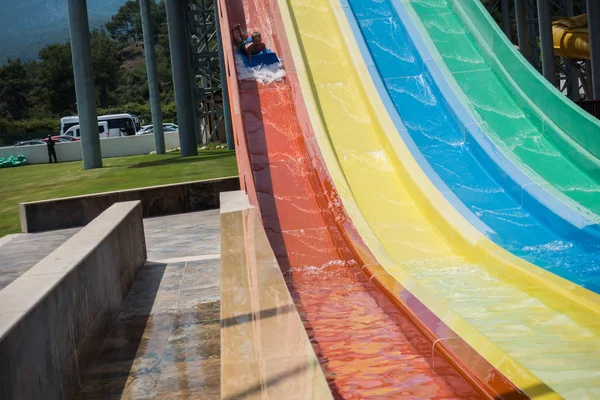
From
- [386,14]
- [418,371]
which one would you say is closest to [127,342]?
[418,371]

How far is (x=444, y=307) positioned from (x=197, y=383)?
1.83m

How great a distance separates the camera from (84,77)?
1980 cm

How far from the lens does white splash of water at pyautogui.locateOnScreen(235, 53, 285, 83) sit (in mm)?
10102

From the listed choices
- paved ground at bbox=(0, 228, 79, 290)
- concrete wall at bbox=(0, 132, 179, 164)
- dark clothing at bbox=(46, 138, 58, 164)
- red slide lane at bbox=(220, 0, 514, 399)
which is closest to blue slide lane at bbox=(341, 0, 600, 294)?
red slide lane at bbox=(220, 0, 514, 399)

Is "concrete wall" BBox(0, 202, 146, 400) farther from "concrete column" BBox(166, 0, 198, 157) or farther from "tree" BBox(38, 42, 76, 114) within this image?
"tree" BBox(38, 42, 76, 114)

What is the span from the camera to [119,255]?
6.66m

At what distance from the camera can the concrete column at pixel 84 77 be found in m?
19.3

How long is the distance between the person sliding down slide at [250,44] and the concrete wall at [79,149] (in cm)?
2237

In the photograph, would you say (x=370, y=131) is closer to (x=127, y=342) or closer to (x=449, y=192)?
(x=449, y=192)

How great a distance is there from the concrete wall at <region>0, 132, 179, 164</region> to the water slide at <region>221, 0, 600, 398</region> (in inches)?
875

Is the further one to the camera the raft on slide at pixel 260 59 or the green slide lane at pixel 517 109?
the raft on slide at pixel 260 59

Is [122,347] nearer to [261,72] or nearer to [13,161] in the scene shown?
[261,72]

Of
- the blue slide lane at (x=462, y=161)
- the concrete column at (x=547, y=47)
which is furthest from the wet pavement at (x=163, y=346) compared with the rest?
the concrete column at (x=547, y=47)

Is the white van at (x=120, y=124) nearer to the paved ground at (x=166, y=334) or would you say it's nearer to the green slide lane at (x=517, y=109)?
the green slide lane at (x=517, y=109)
